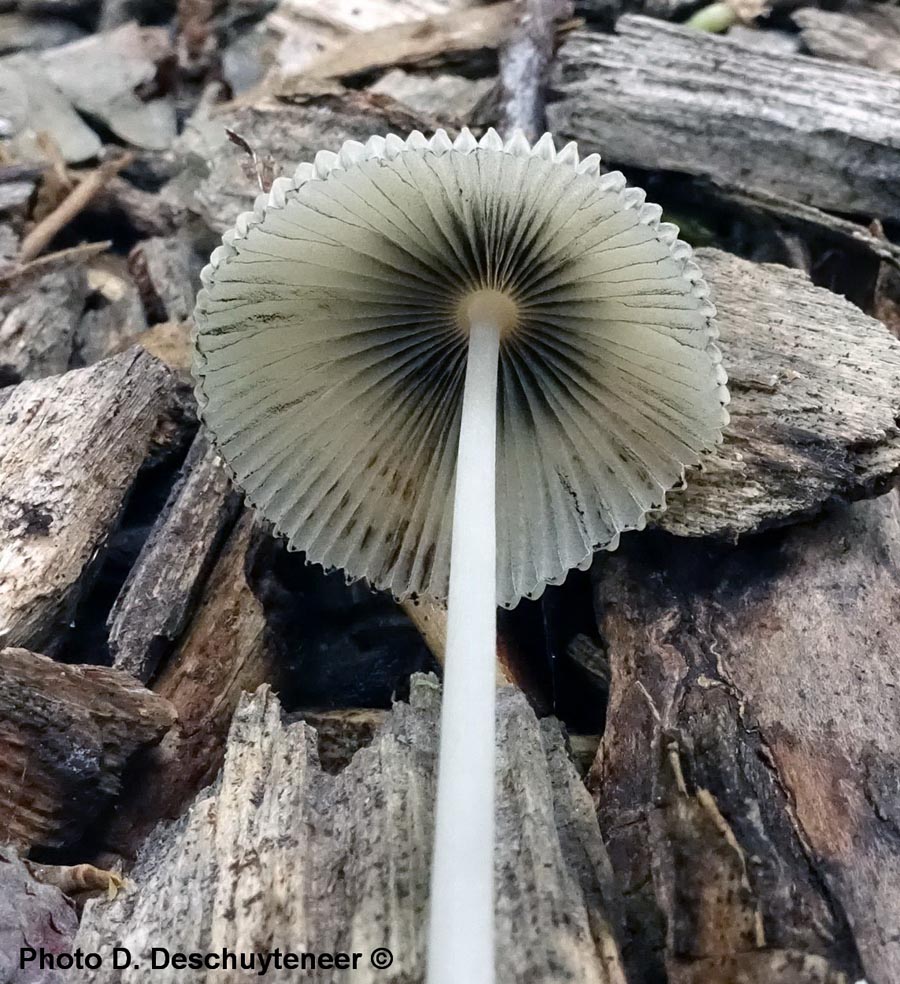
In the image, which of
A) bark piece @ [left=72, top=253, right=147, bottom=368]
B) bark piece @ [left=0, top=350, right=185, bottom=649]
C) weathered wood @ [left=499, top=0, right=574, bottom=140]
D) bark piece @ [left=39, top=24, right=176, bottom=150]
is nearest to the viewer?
bark piece @ [left=0, top=350, right=185, bottom=649]

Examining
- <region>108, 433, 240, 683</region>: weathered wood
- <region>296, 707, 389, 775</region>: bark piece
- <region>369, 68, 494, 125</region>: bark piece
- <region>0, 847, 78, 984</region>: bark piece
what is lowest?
<region>0, 847, 78, 984</region>: bark piece

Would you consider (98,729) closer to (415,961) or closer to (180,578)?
(180,578)

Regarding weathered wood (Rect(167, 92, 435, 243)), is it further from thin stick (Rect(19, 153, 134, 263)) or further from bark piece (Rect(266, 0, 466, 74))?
bark piece (Rect(266, 0, 466, 74))

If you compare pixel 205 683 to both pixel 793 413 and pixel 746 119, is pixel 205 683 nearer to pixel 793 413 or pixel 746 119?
pixel 793 413

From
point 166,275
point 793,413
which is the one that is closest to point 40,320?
point 166,275

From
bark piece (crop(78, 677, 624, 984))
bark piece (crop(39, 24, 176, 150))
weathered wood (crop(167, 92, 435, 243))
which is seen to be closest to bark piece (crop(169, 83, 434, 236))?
weathered wood (crop(167, 92, 435, 243))

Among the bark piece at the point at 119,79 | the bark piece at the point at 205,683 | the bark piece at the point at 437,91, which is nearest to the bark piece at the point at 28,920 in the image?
the bark piece at the point at 205,683
